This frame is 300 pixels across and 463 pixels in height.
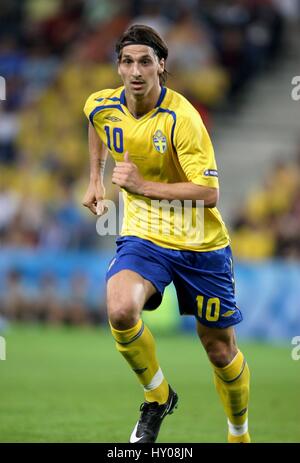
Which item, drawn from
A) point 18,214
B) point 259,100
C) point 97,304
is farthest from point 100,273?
point 259,100

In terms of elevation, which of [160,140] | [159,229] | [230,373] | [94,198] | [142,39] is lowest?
[230,373]

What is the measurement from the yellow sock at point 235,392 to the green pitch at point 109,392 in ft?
1.22

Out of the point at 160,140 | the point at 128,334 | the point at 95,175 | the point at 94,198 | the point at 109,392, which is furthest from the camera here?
the point at 109,392

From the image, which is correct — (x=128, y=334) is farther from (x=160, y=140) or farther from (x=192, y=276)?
(x=160, y=140)

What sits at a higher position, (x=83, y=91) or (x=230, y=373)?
(x=83, y=91)

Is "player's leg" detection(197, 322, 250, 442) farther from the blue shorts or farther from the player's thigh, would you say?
the player's thigh

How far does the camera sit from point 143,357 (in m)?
5.99

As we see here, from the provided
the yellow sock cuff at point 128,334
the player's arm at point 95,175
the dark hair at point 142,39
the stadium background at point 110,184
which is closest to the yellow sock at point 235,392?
the yellow sock cuff at point 128,334

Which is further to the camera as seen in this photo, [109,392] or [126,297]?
[109,392]

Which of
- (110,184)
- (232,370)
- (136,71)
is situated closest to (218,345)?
(232,370)

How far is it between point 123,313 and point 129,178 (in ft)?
2.59

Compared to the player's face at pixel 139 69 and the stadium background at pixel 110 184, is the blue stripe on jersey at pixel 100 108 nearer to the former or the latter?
the player's face at pixel 139 69

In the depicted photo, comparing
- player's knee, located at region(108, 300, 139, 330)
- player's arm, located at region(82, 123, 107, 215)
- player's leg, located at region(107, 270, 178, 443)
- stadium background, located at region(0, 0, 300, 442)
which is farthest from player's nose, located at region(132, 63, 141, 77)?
stadium background, located at region(0, 0, 300, 442)

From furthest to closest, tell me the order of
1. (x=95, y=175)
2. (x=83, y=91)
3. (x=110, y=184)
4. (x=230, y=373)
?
(x=83, y=91) < (x=110, y=184) < (x=95, y=175) < (x=230, y=373)
